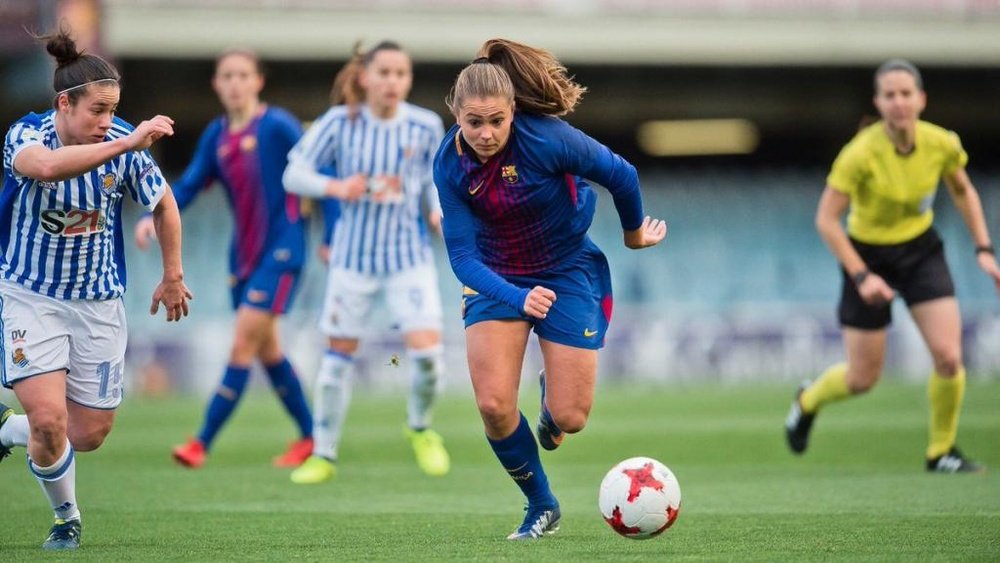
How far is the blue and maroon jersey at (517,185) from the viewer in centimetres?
584

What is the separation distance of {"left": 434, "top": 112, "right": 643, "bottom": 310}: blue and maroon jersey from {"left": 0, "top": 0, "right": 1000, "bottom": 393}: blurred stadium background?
37.4 feet

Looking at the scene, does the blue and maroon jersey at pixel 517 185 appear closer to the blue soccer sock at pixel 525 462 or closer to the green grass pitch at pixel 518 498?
the blue soccer sock at pixel 525 462

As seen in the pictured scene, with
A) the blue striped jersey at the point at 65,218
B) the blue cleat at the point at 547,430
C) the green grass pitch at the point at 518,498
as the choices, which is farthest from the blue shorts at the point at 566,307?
the blue striped jersey at the point at 65,218

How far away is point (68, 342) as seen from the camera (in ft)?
19.7

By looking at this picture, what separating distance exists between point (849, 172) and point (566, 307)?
11.0ft

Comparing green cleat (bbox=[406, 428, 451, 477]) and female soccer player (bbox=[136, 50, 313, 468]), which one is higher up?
female soccer player (bbox=[136, 50, 313, 468])

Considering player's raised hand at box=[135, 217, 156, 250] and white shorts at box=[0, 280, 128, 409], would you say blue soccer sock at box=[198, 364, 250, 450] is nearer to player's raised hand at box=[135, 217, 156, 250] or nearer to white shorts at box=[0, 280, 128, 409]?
player's raised hand at box=[135, 217, 156, 250]

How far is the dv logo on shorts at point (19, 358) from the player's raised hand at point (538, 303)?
2.02m

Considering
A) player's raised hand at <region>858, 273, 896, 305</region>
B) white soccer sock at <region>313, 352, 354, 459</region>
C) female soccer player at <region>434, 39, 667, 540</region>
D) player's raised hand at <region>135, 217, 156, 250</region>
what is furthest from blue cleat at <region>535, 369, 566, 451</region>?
player's raised hand at <region>135, 217, 156, 250</region>

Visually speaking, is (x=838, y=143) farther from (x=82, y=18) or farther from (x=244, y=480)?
(x=244, y=480)

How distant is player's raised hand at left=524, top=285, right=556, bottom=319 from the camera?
18.1 feet

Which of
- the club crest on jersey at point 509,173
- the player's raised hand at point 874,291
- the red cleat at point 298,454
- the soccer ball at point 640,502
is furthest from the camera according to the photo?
the red cleat at point 298,454

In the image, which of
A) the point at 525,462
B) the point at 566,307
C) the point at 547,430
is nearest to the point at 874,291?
the point at 547,430

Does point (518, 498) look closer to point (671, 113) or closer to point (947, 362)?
point (947, 362)
